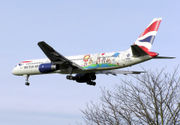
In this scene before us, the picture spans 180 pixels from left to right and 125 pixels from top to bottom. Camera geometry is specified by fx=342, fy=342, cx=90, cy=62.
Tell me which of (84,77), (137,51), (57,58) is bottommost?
(84,77)

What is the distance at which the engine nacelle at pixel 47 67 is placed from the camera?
37719 millimetres

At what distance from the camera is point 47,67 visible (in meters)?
38.3

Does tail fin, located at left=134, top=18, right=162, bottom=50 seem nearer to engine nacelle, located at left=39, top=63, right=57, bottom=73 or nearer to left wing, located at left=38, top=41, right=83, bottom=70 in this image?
left wing, located at left=38, top=41, right=83, bottom=70

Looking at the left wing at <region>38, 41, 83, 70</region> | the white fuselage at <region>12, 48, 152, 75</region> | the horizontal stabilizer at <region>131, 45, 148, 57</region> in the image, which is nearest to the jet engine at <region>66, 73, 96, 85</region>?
the white fuselage at <region>12, 48, 152, 75</region>

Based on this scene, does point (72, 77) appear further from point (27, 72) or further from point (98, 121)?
point (98, 121)

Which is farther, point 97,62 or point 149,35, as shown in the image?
point 97,62

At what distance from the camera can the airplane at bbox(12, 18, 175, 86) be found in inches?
1352

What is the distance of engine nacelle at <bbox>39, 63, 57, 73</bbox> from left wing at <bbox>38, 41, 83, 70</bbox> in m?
0.56

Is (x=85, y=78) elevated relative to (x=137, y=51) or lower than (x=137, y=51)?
lower

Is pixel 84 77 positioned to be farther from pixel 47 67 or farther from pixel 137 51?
pixel 137 51

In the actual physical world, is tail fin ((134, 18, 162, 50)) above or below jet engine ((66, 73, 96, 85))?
above

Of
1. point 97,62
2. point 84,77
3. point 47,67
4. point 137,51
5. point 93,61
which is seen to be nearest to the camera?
point 137,51

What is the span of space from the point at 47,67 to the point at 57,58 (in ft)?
6.77

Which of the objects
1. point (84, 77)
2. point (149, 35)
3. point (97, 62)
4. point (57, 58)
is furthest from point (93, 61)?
point (149, 35)
